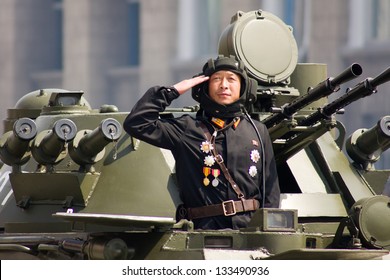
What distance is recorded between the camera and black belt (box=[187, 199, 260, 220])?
13211 millimetres

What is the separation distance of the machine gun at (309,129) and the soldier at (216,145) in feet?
2.87

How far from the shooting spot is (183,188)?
1345cm

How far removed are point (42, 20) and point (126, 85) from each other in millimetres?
4187

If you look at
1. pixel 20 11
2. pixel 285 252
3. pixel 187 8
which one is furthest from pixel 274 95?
pixel 20 11

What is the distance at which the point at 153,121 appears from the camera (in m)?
13.3

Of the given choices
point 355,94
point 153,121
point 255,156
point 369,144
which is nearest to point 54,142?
point 153,121

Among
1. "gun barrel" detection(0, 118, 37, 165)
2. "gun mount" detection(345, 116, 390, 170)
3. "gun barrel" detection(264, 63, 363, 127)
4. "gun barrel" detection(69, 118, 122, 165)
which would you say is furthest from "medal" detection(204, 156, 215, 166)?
"gun mount" detection(345, 116, 390, 170)

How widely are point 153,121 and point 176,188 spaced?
122cm

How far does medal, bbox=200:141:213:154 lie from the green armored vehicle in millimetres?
594

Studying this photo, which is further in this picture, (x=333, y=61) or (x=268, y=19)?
(x=333, y=61)

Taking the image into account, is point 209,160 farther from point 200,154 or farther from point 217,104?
point 217,104

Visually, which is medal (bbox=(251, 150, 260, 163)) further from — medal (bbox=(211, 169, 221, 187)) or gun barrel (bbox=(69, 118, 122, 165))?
gun barrel (bbox=(69, 118, 122, 165))

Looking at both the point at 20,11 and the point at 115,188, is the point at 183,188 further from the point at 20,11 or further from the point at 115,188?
the point at 20,11

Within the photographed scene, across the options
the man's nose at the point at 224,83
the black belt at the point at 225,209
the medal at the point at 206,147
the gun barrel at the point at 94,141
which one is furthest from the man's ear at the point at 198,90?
the black belt at the point at 225,209
